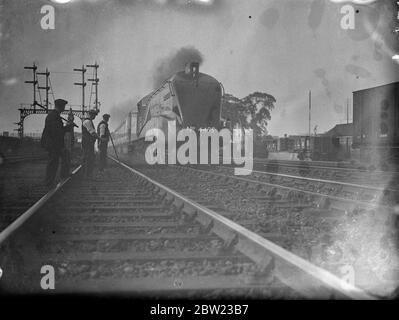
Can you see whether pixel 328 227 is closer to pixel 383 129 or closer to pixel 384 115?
pixel 383 129

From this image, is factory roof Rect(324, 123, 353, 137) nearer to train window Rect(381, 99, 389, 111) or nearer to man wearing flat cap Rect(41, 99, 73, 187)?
train window Rect(381, 99, 389, 111)

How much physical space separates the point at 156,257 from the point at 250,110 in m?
14.9

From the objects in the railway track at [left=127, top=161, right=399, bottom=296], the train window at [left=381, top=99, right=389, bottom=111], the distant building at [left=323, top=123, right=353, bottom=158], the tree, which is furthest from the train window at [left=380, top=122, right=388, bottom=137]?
the railway track at [left=127, top=161, right=399, bottom=296]

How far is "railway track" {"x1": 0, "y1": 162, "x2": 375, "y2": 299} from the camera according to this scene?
2.33 meters

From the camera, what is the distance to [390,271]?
2707mm

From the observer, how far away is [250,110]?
17.5 meters

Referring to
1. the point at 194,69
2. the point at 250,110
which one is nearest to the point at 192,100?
the point at 194,69

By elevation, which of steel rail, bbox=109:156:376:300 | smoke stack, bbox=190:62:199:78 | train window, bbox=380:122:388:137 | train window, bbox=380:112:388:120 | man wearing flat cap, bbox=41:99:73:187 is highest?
smoke stack, bbox=190:62:199:78

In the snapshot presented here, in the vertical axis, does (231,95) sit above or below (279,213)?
above

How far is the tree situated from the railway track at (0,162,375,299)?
32.8ft

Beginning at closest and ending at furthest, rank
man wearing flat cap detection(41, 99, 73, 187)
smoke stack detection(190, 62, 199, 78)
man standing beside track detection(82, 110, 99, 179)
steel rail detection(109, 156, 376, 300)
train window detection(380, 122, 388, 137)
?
steel rail detection(109, 156, 376, 300), man wearing flat cap detection(41, 99, 73, 187), man standing beside track detection(82, 110, 99, 179), train window detection(380, 122, 388, 137), smoke stack detection(190, 62, 199, 78)

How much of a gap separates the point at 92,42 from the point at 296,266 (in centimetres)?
542

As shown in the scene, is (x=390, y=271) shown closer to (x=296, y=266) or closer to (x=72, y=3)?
(x=296, y=266)

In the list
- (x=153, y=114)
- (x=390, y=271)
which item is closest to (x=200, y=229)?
(x=390, y=271)
